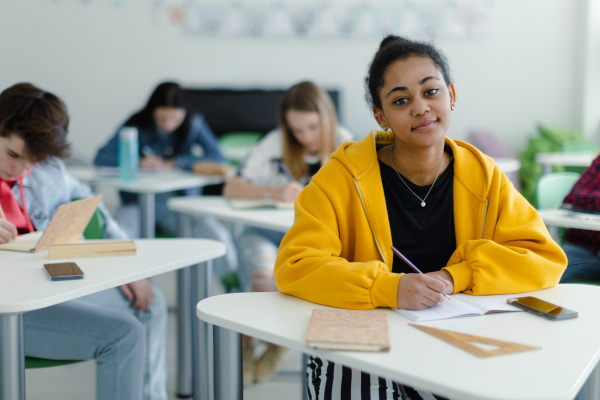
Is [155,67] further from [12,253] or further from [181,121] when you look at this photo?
[12,253]

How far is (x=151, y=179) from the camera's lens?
2.89 m

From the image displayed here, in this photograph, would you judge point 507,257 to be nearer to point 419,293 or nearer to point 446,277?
point 446,277

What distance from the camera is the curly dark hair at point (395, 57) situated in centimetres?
132

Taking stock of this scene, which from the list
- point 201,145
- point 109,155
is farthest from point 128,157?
point 201,145

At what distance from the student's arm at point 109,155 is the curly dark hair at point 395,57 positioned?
2216 mm

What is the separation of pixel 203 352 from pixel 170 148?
2136 mm

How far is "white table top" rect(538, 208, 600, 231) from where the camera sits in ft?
5.95

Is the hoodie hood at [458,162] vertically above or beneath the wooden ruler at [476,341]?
above

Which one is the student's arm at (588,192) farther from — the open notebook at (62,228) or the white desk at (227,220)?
the open notebook at (62,228)

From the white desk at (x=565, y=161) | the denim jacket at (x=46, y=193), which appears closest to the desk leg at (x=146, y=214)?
the denim jacket at (x=46, y=193)

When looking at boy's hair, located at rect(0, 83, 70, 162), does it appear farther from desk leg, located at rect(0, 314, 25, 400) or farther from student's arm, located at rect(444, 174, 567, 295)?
student's arm, located at rect(444, 174, 567, 295)

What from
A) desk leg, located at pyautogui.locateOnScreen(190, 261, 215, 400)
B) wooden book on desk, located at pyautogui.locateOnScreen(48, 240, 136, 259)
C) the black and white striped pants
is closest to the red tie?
wooden book on desk, located at pyautogui.locateOnScreen(48, 240, 136, 259)

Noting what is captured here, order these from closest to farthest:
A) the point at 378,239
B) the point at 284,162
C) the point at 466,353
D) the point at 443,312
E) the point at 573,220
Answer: the point at 466,353 → the point at 443,312 → the point at 378,239 → the point at 573,220 → the point at 284,162

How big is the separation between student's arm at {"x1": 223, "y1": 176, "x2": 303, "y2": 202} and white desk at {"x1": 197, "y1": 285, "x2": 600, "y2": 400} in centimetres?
109
